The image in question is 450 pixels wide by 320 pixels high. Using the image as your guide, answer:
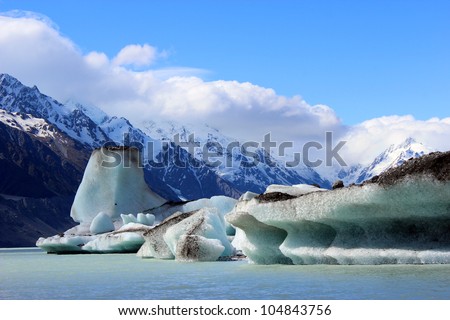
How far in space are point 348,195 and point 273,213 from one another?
1.69 meters

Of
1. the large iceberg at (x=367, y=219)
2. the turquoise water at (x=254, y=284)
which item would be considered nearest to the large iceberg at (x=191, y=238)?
the large iceberg at (x=367, y=219)

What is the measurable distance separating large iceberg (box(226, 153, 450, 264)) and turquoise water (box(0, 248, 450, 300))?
14.8 inches

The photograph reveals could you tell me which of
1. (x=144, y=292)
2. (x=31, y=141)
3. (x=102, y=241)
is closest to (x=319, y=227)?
(x=144, y=292)

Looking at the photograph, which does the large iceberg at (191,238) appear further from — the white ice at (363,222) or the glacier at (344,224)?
the white ice at (363,222)

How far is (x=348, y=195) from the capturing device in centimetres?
1082

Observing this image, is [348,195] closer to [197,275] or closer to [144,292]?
[197,275]

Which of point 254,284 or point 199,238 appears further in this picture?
point 199,238

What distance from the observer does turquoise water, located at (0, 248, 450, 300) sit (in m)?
8.11

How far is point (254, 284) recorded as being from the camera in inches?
372

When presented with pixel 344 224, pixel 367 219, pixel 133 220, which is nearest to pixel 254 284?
pixel 367 219

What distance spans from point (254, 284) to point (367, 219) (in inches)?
104

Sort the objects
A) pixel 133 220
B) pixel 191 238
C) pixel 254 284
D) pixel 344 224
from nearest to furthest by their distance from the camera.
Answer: pixel 254 284 → pixel 344 224 → pixel 191 238 → pixel 133 220

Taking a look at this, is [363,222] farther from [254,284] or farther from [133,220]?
[133,220]

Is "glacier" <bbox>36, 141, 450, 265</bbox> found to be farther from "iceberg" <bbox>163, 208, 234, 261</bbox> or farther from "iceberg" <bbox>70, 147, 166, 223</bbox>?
"iceberg" <bbox>70, 147, 166, 223</bbox>
